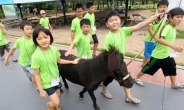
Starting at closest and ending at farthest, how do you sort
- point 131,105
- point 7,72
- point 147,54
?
1. point 131,105
2. point 147,54
3. point 7,72

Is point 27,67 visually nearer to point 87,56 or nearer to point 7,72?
point 87,56

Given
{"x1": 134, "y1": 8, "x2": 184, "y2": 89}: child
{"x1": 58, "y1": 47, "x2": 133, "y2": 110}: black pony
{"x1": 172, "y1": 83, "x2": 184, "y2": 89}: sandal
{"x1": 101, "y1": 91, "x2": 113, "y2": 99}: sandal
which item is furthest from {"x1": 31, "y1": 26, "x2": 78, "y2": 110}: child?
{"x1": 172, "y1": 83, "x2": 184, "y2": 89}: sandal

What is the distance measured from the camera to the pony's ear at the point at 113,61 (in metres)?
1.65

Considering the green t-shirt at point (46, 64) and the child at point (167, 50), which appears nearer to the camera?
the green t-shirt at point (46, 64)

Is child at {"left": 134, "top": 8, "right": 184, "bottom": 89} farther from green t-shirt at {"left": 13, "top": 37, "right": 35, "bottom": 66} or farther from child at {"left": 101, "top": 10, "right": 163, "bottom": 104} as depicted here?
green t-shirt at {"left": 13, "top": 37, "right": 35, "bottom": 66}

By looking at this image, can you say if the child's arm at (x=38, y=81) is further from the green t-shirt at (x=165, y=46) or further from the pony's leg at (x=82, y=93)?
the green t-shirt at (x=165, y=46)

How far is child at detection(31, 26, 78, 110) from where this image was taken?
1.86m

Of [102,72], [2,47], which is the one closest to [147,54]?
[102,72]

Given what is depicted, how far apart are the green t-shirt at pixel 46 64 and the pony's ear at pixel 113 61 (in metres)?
0.91

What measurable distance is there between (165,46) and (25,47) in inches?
110

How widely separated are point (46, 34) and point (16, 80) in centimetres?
258

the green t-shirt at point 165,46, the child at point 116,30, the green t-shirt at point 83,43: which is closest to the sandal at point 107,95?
the green t-shirt at point 83,43

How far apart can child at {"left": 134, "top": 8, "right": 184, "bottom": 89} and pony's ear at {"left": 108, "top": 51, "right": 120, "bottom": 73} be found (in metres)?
1.15

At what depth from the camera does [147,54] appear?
138 inches
